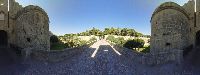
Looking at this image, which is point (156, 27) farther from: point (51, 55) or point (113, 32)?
point (113, 32)

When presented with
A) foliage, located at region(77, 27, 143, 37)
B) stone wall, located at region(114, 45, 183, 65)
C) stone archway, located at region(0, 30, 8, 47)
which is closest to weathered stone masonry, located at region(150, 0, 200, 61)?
stone wall, located at region(114, 45, 183, 65)

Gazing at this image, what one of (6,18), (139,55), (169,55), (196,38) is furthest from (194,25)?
(6,18)

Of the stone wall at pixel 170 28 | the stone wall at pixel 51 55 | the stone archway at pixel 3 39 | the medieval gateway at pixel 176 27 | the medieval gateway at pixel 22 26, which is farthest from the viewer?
the stone archway at pixel 3 39

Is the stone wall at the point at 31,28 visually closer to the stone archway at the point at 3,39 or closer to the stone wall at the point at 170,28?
the stone archway at the point at 3,39

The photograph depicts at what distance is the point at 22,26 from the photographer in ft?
121

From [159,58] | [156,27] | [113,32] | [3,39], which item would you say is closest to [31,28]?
[3,39]

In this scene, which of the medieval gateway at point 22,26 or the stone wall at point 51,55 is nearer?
the stone wall at point 51,55

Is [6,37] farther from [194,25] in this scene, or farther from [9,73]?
[194,25]

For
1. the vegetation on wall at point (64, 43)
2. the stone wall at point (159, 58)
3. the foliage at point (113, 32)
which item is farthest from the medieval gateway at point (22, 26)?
the foliage at point (113, 32)

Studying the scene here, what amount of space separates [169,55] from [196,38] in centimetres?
948

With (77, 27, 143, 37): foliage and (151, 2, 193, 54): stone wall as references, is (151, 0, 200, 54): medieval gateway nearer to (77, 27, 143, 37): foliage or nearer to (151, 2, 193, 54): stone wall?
(151, 2, 193, 54): stone wall

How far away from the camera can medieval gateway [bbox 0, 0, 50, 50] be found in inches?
1404

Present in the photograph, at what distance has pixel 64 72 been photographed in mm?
25078

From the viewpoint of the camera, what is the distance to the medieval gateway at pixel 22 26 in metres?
35.7
